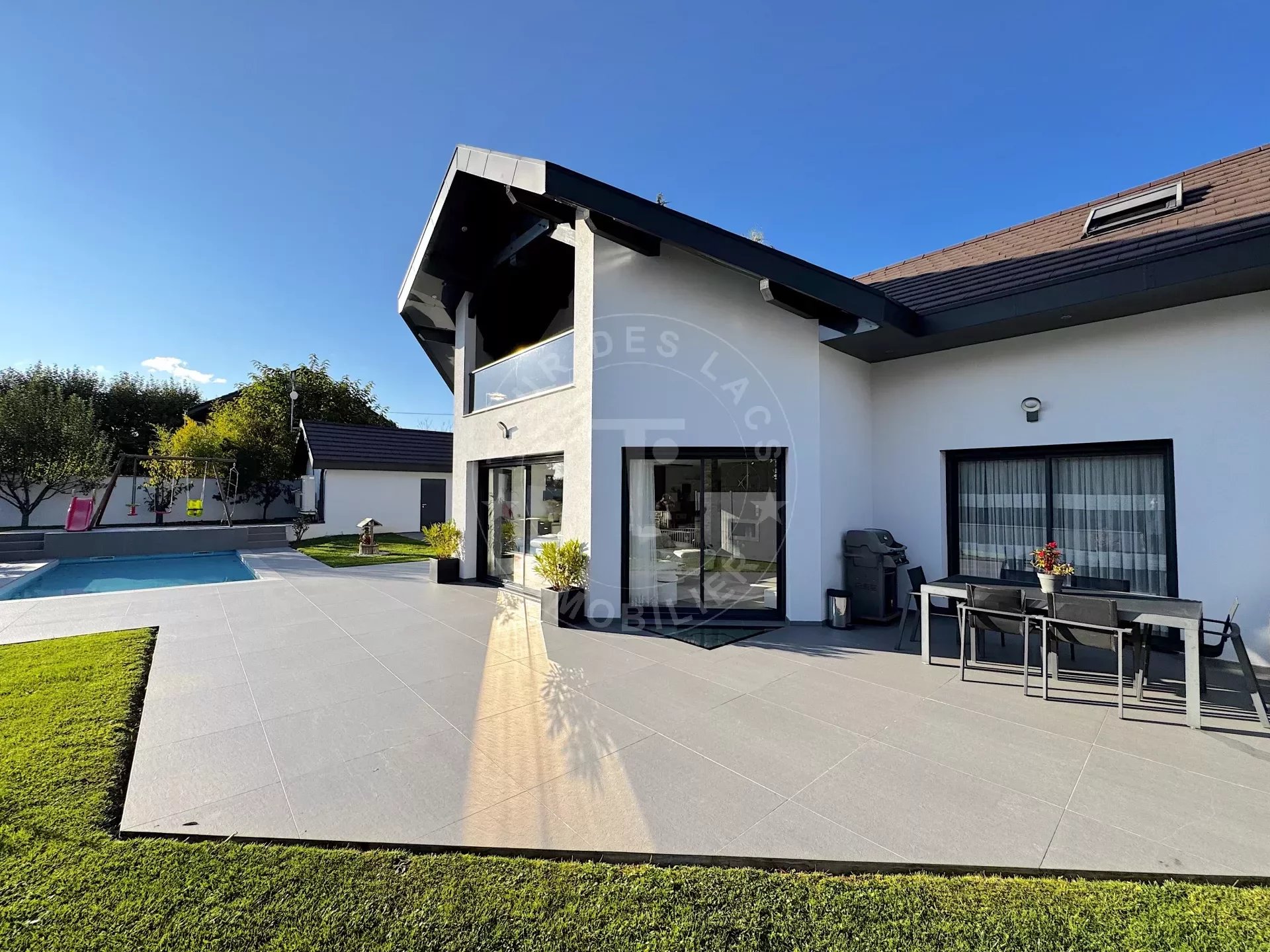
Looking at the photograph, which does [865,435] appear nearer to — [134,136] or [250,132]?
[250,132]

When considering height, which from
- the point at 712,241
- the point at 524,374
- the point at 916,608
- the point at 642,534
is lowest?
the point at 916,608

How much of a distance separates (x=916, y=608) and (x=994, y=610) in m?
2.49

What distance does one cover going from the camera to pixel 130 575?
43.4 feet

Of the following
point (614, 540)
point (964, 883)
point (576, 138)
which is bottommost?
point (964, 883)

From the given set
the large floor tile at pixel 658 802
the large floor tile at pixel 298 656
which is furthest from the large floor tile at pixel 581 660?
the large floor tile at pixel 298 656

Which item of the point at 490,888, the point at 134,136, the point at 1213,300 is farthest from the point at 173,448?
the point at 1213,300

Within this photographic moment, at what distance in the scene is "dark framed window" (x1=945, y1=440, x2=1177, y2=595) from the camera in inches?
247

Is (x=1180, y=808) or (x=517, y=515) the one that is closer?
(x=1180, y=808)

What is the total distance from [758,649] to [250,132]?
15.0 meters

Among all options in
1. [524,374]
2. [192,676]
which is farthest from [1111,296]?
[192,676]

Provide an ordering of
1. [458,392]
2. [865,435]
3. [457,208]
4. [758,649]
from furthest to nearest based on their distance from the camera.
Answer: [458,392]
[457,208]
[865,435]
[758,649]

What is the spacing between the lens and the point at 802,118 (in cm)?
1002

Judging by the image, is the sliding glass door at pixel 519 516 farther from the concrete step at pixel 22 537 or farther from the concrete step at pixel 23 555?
the concrete step at pixel 22 537

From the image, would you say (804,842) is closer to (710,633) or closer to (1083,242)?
(710,633)
